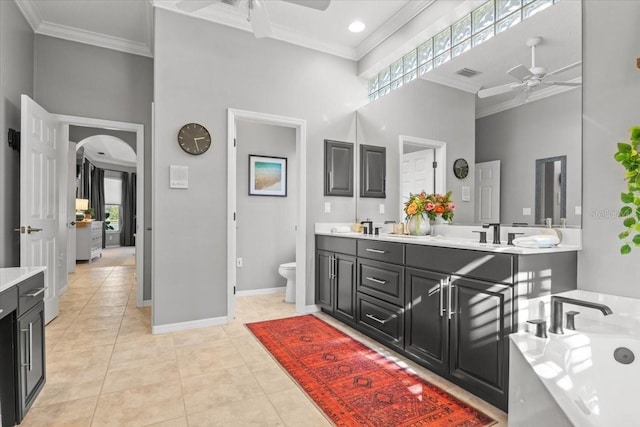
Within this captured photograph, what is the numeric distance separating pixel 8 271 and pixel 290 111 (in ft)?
8.76

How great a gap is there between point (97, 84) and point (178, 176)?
1683mm

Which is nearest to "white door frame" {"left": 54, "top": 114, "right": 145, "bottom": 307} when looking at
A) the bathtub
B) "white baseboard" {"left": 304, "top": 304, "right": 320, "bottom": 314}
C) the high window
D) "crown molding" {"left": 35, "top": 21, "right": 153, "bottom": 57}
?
"crown molding" {"left": 35, "top": 21, "right": 153, "bottom": 57}

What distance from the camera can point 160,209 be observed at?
314cm

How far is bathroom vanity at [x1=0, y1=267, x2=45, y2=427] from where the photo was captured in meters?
1.67

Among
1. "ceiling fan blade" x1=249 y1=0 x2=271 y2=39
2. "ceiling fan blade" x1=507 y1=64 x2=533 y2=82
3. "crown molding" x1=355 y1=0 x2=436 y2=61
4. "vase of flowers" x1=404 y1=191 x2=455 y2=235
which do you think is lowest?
"vase of flowers" x1=404 y1=191 x2=455 y2=235

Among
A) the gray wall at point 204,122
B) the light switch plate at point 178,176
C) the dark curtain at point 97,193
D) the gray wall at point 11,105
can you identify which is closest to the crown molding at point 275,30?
the gray wall at point 204,122

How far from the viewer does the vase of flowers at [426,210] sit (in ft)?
9.42

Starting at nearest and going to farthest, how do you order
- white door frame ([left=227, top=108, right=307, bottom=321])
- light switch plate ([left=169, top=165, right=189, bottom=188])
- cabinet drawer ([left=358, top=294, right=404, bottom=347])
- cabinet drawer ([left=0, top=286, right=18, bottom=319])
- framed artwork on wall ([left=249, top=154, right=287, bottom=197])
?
cabinet drawer ([left=0, top=286, right=18, bottom=319])
cabinet drawer ([left=358, top=294, right=404, bottom=347])
light switch plate ([left=169, top=165, right=189, bottom=188])
white door frame ([left=227, top=108, right=307, bottom=321])
framed artwork on wall ([left=249, top=154, right=287, bottom=197])

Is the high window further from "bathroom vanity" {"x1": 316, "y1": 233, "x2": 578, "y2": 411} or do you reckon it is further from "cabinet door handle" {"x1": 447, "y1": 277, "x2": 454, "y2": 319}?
"cabinet door handle" {"x1": 447, "y1": 277, "x2": 454, "y2": 319}

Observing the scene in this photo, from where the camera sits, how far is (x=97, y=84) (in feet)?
12.6

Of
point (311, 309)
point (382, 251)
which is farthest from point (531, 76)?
point (311, 309)

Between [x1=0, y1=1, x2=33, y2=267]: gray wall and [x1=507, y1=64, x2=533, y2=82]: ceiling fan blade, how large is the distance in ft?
12.7

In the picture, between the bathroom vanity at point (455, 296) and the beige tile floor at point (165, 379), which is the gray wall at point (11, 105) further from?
the bathroom vanity at point (455, 296)

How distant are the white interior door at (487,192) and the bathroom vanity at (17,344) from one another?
2817 millimetres
